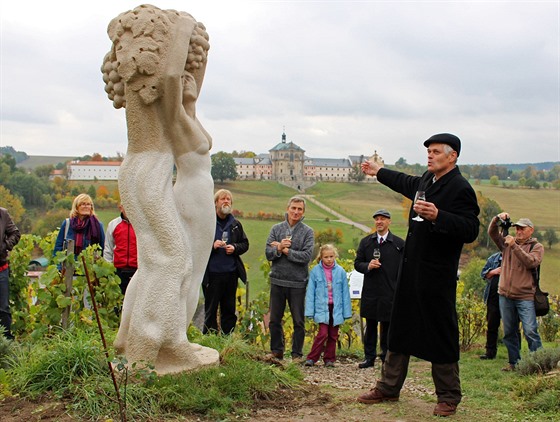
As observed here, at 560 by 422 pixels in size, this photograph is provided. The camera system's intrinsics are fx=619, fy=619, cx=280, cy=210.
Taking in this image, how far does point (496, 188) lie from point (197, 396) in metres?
72.5

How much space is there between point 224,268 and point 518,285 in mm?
3595

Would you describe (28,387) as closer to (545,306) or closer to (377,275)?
(377,275)

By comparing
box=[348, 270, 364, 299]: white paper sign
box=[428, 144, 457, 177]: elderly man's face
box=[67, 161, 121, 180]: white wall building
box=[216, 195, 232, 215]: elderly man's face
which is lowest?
box=[348, 270, 364, 299]: white paper sign

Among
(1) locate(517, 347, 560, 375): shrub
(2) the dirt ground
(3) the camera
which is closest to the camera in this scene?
(2) the dirt ground

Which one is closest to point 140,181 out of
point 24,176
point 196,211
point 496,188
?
point 196,211

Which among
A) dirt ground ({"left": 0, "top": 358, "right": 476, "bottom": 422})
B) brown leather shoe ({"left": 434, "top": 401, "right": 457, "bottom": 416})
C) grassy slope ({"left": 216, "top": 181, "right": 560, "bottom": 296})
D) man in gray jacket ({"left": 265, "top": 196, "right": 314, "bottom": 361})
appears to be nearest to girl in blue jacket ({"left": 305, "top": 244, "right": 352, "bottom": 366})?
man in gray jacket ({"left": 265, "top": 196, "right": 314, "bottom": 361})

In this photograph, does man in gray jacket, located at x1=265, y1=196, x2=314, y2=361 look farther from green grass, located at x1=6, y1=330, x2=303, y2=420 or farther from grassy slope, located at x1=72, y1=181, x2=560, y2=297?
grassy slope, located at x1=72, y1=181, x2=560, y2=297

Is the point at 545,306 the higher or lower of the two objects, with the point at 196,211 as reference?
lower

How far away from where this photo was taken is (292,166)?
130125mm

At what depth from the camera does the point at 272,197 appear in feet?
270

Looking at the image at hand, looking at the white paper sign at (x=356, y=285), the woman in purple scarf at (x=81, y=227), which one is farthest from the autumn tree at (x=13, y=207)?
the white paper sign at (x=356, y=285)

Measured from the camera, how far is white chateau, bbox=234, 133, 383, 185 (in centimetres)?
12625

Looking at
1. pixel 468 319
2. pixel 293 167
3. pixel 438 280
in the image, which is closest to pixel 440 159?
pixel 438 280

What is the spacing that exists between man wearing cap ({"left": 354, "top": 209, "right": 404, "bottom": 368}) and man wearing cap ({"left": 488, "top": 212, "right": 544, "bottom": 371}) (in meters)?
1.23
